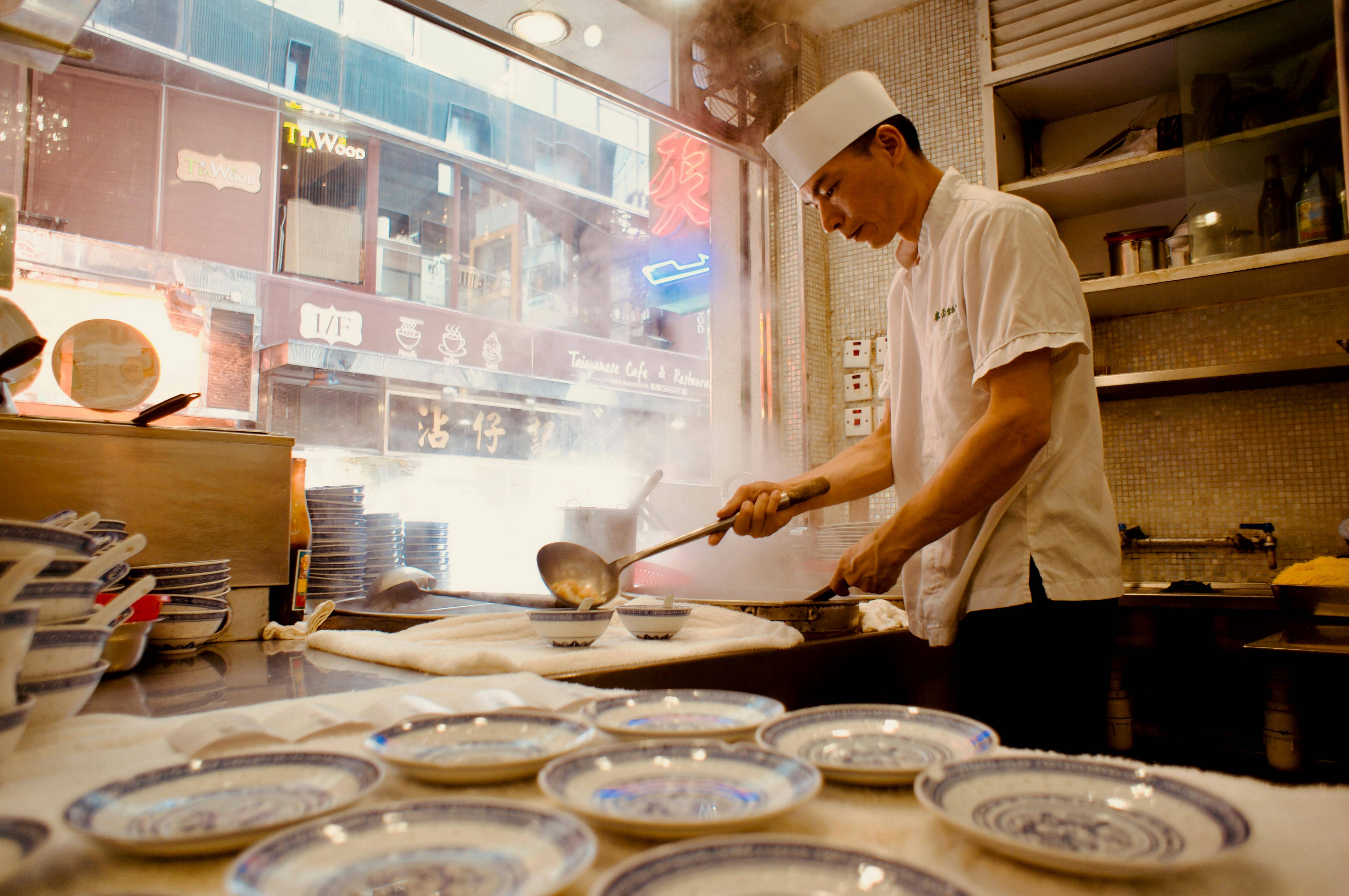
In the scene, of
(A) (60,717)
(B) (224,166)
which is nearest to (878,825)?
(A) (60,717)

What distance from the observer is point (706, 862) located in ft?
1.33

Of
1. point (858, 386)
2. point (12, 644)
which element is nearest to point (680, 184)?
point (858, 386)

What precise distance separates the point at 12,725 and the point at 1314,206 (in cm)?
Answer: 345

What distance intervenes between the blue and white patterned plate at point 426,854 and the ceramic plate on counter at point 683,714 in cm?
23

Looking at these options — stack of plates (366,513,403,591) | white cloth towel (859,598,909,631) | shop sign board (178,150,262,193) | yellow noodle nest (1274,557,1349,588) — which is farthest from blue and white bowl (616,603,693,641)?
shop sign board (178,150,262,193)

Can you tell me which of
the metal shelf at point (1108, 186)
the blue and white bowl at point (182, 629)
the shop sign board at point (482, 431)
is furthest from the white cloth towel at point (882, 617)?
the shop sign board at point (482, 431)

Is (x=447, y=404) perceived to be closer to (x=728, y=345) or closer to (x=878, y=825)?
(x=728, y=345)

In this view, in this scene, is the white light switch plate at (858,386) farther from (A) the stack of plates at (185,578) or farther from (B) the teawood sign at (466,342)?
(A) the stack of plates at (185,578)

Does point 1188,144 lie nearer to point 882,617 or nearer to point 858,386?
point 858,386

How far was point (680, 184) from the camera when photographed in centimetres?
461

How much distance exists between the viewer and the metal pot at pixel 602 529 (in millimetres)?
2449

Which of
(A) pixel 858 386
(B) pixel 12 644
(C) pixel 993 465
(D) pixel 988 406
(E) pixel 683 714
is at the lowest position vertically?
(E) pixel 683 714

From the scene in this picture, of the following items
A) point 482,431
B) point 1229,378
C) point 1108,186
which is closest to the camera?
point 1229,378

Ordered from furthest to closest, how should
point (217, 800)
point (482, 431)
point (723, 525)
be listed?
point (482, 431) → point (723, 525) → point (217, 800)
